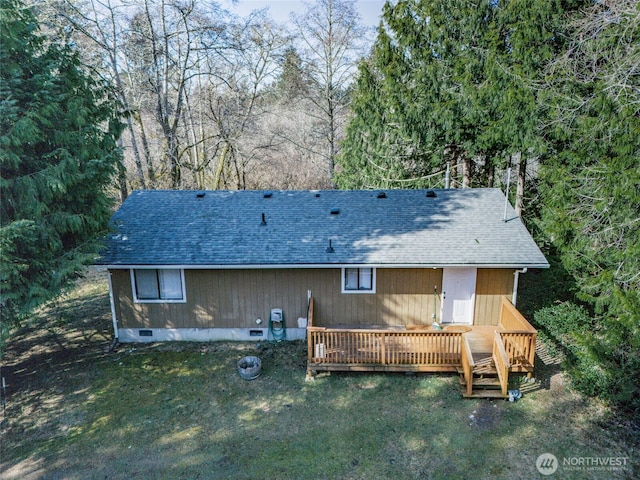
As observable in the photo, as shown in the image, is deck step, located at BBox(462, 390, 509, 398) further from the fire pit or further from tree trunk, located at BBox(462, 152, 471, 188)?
tree trunk, located at BBox(462, 152, 471, 188)

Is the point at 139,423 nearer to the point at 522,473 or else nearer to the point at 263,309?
the point at 263,309

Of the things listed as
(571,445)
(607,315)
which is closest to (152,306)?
(571,445)

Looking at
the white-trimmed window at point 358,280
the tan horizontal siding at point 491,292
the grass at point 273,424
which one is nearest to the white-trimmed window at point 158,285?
the grass at point 273,424

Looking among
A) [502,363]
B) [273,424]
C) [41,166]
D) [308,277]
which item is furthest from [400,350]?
[41,166]

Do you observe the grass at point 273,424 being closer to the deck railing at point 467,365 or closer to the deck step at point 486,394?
the deck step at point 486,394

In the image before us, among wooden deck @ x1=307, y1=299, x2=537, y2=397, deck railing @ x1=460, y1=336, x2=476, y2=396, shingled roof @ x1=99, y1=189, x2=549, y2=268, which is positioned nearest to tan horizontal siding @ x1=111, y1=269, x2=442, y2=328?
shingled roof @ x1=99, y1=189, x2=549, y2=268
